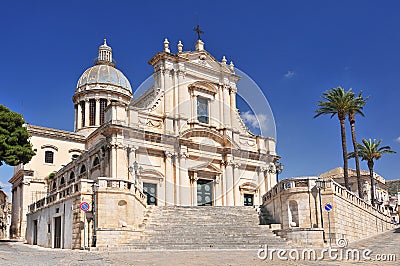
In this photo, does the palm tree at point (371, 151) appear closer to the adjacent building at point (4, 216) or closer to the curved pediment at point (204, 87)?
the curved pediment at point (204, 87)

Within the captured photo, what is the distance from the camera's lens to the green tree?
26875 millimetres

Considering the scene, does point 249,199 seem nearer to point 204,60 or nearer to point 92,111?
point 204,60

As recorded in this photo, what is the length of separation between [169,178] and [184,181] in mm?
1265

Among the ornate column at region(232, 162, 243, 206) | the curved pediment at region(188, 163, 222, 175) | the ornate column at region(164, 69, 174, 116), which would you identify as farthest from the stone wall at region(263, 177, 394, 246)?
the ornate column at region(164, 69, 174, 116)

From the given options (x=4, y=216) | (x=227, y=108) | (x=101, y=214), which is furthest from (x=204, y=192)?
(x=4, y=216)

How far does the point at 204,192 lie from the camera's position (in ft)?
120

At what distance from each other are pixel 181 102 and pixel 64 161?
1514cm

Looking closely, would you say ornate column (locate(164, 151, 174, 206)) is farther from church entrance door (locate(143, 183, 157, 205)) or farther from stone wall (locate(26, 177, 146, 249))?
stone wall (locate(26, 177, 146, 249))

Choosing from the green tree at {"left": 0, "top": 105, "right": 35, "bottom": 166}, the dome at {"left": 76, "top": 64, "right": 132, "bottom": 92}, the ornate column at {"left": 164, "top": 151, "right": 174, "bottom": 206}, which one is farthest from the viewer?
the dome at {"left": 76, "top": 64, "right": 132, "bottom": 92}

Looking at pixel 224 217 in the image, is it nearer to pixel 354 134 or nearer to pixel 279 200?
pixel 279 200

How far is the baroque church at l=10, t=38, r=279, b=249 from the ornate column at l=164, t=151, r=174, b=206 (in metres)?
0.08

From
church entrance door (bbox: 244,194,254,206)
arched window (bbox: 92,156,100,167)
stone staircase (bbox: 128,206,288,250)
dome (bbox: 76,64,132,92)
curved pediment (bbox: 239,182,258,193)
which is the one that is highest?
dome (bbox: 76,64,132,92)

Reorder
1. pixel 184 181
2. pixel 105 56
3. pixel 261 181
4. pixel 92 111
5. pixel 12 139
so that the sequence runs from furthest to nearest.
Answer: pixel 105 56, pixel 92 111, pixel 261 181, pixel 184 181, pixel 12 139

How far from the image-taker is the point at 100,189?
70.8 feet
